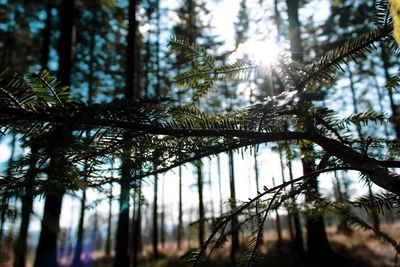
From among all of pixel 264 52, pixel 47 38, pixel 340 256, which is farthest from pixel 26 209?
pixel 47 38

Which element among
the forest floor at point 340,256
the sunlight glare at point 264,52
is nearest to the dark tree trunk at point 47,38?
the forest floor at point 340,256

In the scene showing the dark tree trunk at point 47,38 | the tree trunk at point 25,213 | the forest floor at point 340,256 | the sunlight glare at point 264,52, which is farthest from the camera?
the dark tree trunk at point 47,38

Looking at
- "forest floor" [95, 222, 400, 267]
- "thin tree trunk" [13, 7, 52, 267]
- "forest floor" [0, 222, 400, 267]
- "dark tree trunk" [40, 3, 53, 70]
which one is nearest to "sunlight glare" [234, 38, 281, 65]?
"thin tree trunk" [13, 7, 52, 267]

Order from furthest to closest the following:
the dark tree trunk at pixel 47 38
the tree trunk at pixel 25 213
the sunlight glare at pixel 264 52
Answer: the dark tree trunk at pixel 47 38, the sunlight glare at pixel 264 52, the tree trunk at pixel 25 213

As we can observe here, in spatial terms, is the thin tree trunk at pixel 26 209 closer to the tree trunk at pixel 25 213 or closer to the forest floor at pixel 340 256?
the tree trunk at pixel 25 213

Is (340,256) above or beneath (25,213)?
beneath

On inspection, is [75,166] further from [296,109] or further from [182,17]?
[182,17]

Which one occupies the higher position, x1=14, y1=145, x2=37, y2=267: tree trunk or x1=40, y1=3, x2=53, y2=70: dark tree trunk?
x1=40, y1=3, x2=53, y2=70: dark tree trunk

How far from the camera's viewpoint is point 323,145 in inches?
48.4

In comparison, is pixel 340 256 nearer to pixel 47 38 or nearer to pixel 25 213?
pixel 25 213

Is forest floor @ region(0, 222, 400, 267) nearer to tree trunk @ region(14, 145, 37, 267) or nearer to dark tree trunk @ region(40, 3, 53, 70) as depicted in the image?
dark tree trunk @ region(40, 3, 53, 70)

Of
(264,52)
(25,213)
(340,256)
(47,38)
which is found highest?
(47,38)

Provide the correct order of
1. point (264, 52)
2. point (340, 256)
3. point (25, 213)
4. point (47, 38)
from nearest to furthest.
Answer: point (25, 213) → point (264, 52) → point (340, 256) → point (47, 38)

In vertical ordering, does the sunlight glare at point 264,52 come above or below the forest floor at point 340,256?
above
